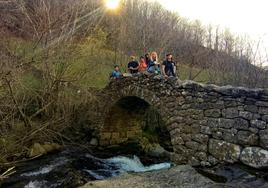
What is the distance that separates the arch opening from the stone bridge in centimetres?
263

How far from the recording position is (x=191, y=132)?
9609 millimetres

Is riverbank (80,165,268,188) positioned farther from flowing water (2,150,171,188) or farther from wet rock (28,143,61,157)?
wet rock (28,143,61,157)

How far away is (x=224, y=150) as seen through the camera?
338 inches

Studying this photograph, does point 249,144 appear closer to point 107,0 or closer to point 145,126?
point 145,126

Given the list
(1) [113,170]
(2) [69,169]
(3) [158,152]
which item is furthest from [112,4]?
(2) [69,169]

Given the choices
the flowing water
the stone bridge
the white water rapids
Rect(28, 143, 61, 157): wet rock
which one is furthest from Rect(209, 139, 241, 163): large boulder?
Rect(28, 143, 61, 157): wet rock

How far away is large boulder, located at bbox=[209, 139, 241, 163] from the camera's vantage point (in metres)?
8.29

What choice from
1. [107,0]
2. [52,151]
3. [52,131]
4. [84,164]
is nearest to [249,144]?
[84,164]

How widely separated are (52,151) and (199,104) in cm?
671

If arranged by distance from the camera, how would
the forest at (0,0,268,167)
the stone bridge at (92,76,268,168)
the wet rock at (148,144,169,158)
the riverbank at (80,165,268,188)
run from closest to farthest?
the riverbank at (80,165,268,188), the stone bridge at (92,76,268,168), the forest at (0,0,268,167), the wet rock at (148,144,169,158)

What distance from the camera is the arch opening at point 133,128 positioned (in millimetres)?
15062

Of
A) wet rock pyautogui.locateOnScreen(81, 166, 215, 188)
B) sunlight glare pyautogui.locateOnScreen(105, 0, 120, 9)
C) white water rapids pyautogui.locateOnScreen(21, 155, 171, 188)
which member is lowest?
white water rapids pyautogui.locateOnScreen(21, 155, 171, 188)

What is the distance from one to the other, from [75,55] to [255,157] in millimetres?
9373

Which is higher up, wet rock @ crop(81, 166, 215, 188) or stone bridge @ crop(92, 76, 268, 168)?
stone bridge @ crop(92, 76, 268, 168)
